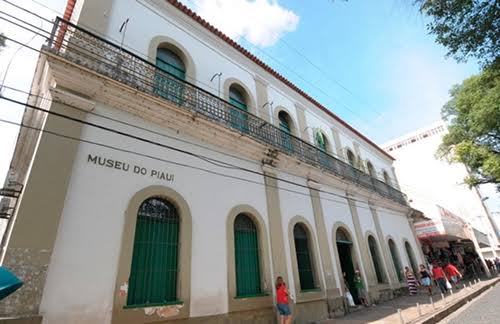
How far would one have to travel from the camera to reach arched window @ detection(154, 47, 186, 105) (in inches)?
254

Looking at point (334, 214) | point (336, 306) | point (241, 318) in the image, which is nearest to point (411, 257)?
point (334, 214)

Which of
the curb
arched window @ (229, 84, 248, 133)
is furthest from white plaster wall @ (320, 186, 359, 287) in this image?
arched window @ (229, 84, 248, 133)

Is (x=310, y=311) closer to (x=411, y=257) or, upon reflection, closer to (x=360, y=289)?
(x=360, y=289)

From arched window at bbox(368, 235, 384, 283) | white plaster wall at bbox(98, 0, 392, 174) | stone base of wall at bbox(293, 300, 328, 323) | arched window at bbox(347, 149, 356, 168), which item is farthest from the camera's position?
arched window at bbox(347, 149, 356, 168)

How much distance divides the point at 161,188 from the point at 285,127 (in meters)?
6.35

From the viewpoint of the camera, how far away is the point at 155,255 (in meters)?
5.41

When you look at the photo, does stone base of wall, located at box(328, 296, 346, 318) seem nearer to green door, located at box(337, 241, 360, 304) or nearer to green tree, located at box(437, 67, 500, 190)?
green door, located at box(337, 241, 360, 304)

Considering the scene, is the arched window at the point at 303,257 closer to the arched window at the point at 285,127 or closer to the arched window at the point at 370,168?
the arched window at the point at 285,127

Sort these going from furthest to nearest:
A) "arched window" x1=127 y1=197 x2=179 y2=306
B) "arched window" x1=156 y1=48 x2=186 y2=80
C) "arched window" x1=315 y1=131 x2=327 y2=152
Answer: "arched window" x1=315 y1=131 x2=327 y2=152 → "arched window" x1=156 y1=48 x2=186 y2=80 → "arched window" x1=127 y1=197 x2=179 y2=306

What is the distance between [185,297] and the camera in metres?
5.28

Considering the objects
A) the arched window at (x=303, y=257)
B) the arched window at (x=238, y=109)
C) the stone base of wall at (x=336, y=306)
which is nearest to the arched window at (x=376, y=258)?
the stone base of wall at (x=336, y=306)

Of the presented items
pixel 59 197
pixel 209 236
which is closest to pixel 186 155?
pixel 209 236

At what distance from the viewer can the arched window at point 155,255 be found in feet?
16.5

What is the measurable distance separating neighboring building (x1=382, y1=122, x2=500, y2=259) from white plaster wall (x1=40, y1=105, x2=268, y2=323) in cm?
1864
